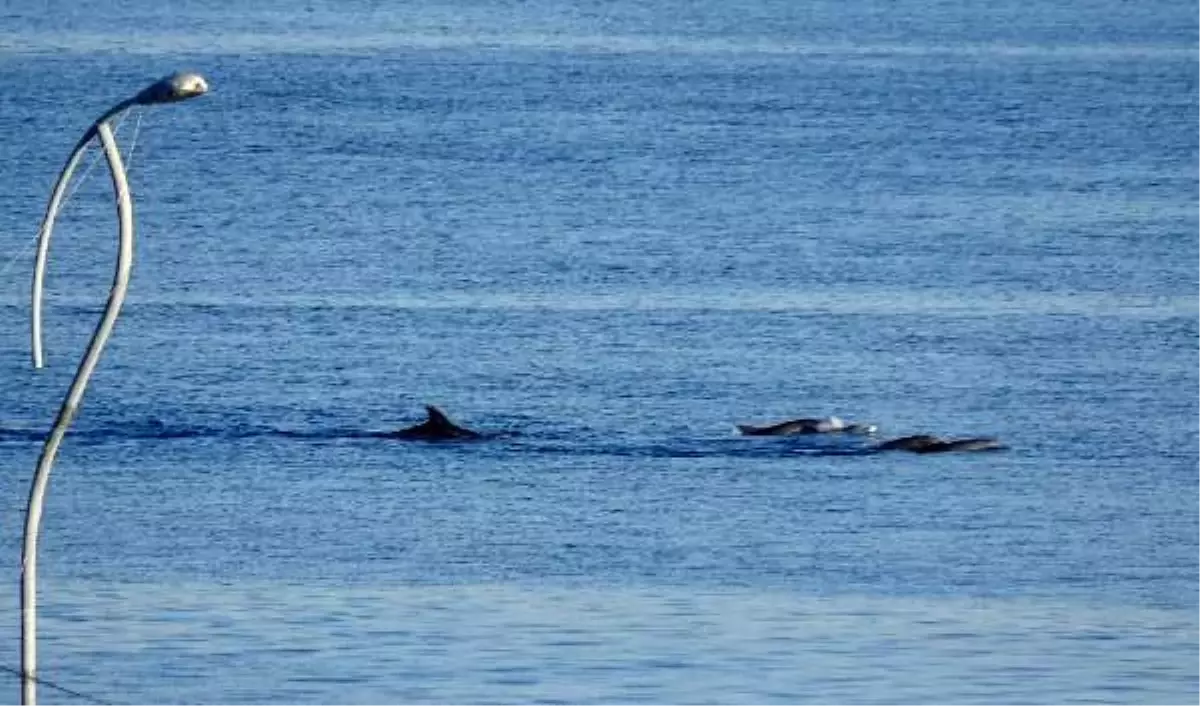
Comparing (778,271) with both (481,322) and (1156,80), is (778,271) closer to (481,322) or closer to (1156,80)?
(481,322)

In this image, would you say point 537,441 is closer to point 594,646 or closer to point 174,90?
point 594,646

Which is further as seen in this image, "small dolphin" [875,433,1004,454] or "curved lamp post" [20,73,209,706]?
"small dolphin" [875,433,1004,454]

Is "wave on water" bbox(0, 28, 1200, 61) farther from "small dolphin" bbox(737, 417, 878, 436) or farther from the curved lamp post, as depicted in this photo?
the curved lamp post

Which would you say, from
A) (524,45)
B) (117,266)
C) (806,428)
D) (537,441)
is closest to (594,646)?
(117,266)

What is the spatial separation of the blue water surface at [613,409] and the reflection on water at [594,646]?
0.27 ft

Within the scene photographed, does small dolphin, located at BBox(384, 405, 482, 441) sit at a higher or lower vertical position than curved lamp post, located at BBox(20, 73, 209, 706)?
lower

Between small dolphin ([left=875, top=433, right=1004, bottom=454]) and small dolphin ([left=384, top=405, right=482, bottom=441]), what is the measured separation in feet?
23.5

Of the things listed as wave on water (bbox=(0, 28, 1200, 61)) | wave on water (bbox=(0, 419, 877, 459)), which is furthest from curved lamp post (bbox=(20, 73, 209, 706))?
wave on water (bbox=(0, 28, 1200, 61))

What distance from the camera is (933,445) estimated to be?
186ft

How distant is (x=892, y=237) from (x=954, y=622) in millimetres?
47639

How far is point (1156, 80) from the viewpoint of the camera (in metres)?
151

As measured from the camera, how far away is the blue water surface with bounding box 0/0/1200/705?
41.4m

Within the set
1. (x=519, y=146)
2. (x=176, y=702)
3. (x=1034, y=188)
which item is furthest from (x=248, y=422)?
(x=519, y=146)

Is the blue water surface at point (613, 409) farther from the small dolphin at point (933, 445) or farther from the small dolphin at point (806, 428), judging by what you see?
the small dolphin at point (933, 445)
